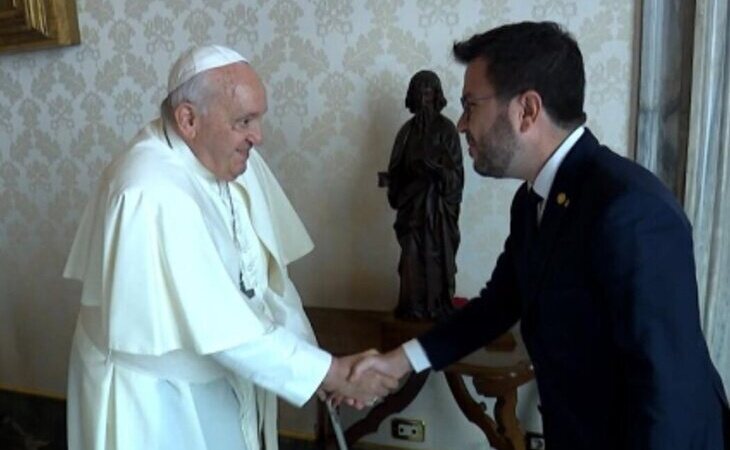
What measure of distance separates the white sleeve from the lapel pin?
61cm

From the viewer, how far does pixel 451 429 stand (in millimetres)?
2297

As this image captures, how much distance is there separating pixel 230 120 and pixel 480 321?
27.3 inches

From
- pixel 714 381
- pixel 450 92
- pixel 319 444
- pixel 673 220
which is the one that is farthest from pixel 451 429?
pixel 673 220

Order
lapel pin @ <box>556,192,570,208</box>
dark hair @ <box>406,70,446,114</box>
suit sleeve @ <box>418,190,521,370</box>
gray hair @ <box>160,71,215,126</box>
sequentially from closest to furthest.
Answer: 1. lapel pin @ <box>556,192,570,208</box>
2. gray hair @ <box>160,71,215,126</box>
3. suit sleeve @ <box>418,190,521,370</box>
4. dark hair @ <box>406,70,446,114</box>

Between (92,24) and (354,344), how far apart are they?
156 centimetres

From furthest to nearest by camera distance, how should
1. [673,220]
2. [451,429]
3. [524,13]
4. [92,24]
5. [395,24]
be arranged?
[92,24], [451,429], [395,24], [524,13], [673,220]

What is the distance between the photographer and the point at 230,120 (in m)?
1.35

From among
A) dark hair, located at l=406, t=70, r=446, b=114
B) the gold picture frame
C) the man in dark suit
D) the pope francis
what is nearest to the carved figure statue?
dark hair, located at l=406, t=70, r=446, b=114

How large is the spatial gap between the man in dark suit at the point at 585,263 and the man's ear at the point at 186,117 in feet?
1.80

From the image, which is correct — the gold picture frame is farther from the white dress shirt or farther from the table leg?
the white dress shirt

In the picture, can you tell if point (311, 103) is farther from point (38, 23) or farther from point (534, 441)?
point (534, 441)

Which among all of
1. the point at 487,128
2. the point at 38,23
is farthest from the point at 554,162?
the point at 38,23

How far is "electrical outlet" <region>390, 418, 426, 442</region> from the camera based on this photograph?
2326mm

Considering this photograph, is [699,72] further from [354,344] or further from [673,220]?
[354,344]
